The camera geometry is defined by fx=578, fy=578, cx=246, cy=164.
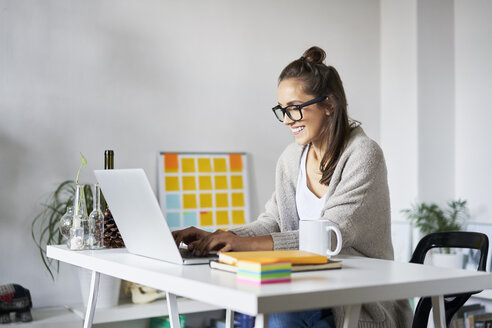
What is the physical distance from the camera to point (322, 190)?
1824 millimetres

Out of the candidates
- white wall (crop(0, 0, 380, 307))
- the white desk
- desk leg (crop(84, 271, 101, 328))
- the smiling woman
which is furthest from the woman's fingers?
white wall (crop(0, 0, 380, 307))

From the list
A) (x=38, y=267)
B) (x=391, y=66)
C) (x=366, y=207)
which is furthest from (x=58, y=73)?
(x=391, y=66)

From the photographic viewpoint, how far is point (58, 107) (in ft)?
9.82

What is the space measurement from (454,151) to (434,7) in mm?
993

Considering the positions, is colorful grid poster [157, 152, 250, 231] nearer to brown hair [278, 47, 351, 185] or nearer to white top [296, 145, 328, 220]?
white top [296, 145, 328, 220]

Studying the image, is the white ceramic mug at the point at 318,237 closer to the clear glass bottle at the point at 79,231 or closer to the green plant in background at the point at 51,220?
the clear glass bottle at the point at 79,231

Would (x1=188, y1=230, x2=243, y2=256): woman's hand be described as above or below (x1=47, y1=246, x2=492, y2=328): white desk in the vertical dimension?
above

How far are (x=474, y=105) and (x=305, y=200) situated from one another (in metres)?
2.43

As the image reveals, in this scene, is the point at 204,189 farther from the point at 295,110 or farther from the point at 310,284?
the point at 310,284

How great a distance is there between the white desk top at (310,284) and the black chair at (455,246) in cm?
29

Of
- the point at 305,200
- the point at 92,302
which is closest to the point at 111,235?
the point at 92,302

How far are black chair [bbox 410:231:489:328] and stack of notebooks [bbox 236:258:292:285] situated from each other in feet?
2.04

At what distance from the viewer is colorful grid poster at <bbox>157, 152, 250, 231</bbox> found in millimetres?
3289

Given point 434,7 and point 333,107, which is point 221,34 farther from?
point 333,107
